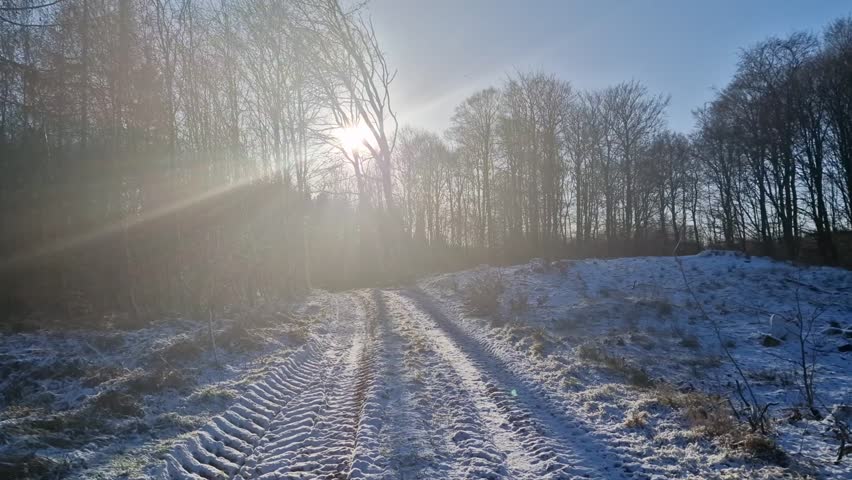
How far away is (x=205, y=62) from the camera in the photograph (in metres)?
17.5

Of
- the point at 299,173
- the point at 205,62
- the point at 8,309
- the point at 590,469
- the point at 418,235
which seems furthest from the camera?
the point at 418,235

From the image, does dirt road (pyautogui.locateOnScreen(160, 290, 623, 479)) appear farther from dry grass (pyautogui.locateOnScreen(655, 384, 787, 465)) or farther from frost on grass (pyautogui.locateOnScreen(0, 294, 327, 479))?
dry grass (pyautogui.locateOnScreen(655, 384, 787, 465))

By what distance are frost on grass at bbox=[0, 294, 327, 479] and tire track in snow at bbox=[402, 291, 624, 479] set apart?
162 inches

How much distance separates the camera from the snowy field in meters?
5.02

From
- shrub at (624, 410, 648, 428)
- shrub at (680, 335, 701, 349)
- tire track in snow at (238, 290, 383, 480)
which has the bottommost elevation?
shrub at (680, 335, 701, 349)

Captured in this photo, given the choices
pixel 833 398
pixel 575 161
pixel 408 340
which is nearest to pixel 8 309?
pixel 408 340

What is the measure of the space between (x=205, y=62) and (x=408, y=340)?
536 inches

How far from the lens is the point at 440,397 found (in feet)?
24.6

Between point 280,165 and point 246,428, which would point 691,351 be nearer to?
point 246,428

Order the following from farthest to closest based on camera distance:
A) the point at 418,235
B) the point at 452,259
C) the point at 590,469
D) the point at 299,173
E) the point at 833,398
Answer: the point at 418,235, the point at 452,259, the point at 299,173, the point at 833,398, the point at 590,469

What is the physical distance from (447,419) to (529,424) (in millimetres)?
1152

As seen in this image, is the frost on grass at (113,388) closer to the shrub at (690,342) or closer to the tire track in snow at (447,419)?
the tire track in snow at (447,419)

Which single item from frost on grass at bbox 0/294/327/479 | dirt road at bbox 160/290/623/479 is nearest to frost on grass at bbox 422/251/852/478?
dirt road at bbox 160/290/623/479

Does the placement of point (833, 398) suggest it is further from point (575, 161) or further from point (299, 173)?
point (575, 161)
